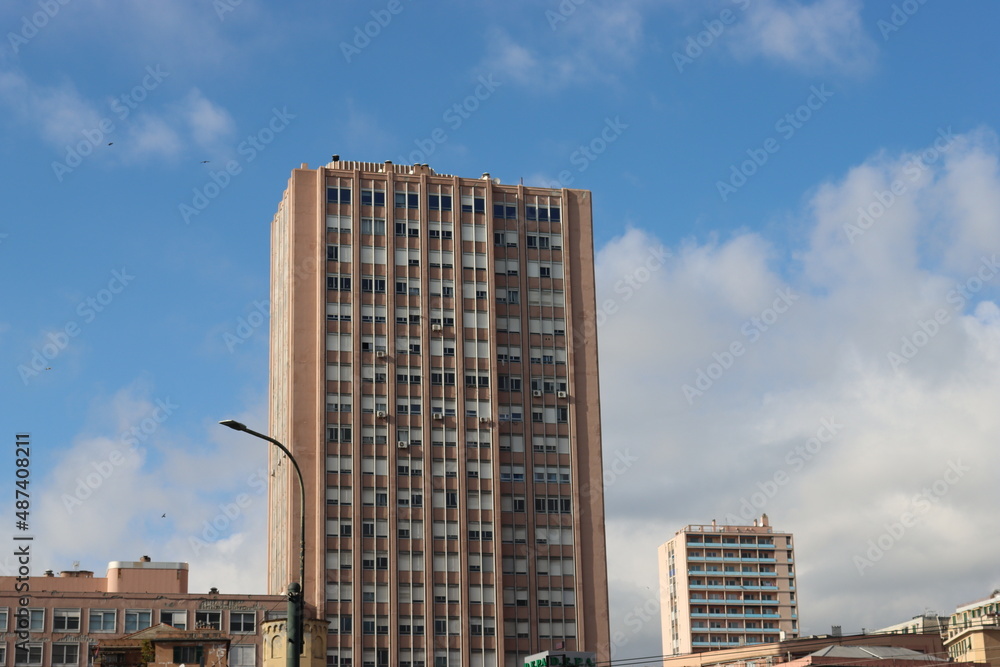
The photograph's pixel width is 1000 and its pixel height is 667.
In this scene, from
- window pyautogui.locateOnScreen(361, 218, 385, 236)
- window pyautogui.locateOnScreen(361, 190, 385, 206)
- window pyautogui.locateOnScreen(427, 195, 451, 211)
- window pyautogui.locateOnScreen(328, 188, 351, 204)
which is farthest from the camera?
window pyautogui.locateOnScreen(427, 195, 451, 211)

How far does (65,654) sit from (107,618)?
450 centimetres

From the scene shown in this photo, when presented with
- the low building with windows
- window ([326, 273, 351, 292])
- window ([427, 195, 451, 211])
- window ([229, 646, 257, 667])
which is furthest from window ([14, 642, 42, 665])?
window ([427, 195, 451, 211])

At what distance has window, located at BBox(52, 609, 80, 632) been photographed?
11744cm

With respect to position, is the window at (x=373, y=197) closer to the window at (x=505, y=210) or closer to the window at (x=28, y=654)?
the window at (x=505, y=210)

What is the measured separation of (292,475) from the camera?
127m

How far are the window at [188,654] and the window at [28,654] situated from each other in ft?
61.6

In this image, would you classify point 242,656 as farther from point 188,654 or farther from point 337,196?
point 337,196

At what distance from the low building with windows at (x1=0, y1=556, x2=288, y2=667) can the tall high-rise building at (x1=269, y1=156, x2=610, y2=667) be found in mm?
7779

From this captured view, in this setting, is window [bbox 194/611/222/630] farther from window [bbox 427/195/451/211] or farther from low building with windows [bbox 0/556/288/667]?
window [bbox 427/195/451/211]

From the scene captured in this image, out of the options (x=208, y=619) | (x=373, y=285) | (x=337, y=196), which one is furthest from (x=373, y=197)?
(x=208, y=619)

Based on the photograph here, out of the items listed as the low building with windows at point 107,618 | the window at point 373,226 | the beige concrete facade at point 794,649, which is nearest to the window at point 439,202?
the window at point 373,226

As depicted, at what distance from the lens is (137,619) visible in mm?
118750

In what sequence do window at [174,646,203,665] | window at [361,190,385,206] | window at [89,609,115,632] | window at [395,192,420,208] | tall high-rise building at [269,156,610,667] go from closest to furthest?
window at [174,646,203,665] < window at [89,609,115,632] < tall high-rise building at [269,156,610,667] < window at [361,190,385,206] < window at [395,192,420,208]

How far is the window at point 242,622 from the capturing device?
120125mm
